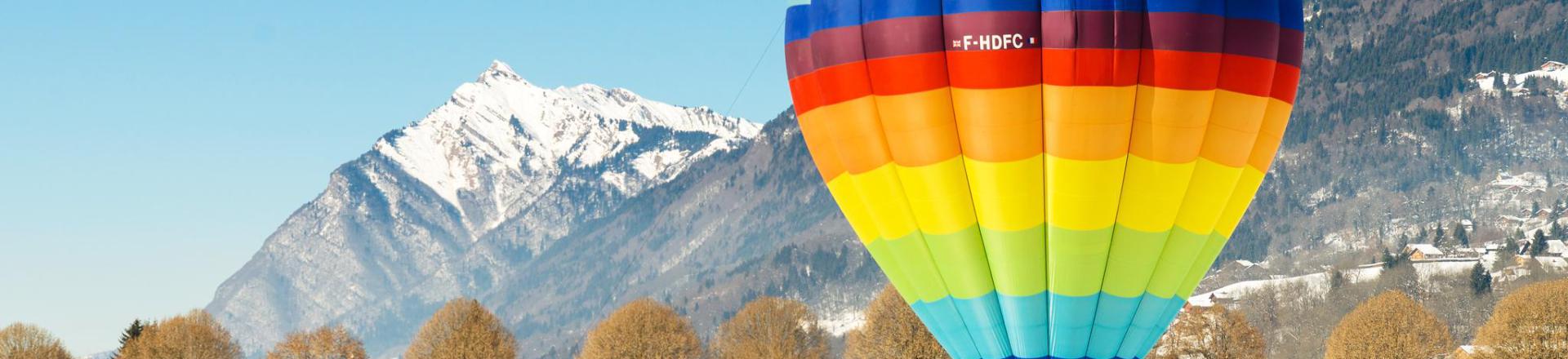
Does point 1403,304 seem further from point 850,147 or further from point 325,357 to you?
point 850,147

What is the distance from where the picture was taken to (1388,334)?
96.4m

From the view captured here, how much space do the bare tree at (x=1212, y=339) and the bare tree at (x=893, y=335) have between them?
55.6 ft

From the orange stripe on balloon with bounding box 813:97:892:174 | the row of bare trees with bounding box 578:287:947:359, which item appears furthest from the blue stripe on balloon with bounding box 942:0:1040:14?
the row of bare trees with bounding box 578:287:947:359

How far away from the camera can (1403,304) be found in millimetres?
99750

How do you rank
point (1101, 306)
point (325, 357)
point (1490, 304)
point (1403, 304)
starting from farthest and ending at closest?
point (1490, 304) < point (325, 357) < point (1403, 304) < point (1101, 306)

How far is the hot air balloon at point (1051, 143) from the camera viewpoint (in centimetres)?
3494

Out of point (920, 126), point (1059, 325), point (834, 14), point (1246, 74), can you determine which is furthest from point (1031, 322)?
point (834, 14)

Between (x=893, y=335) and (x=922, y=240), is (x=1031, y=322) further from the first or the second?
(x=893, y=335)

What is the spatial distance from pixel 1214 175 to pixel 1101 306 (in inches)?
138

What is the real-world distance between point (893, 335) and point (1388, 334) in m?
26.4

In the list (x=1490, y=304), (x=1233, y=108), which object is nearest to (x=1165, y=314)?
(x=1233, y=108)

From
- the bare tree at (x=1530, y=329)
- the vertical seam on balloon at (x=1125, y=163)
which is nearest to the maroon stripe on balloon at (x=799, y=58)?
the vertical seam on balloon at (x=1125, y=163)

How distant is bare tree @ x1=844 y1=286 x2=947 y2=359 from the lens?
92.2 m

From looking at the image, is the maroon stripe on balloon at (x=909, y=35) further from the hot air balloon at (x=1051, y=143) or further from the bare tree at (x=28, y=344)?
the bare tree at (x=28, y=344)
